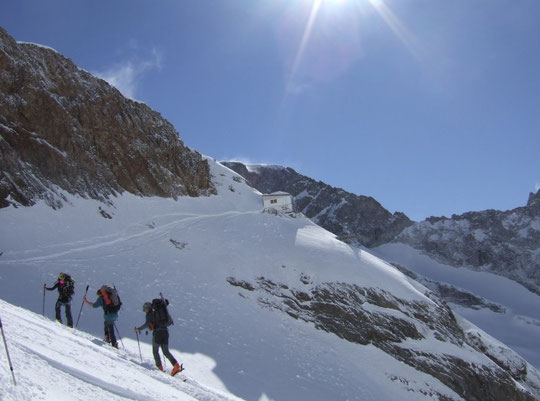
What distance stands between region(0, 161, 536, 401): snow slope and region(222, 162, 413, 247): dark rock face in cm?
12551

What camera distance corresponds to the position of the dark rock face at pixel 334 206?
573 feet

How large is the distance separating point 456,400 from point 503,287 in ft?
444

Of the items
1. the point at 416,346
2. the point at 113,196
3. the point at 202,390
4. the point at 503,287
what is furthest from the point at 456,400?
Answer: the point at 503,287

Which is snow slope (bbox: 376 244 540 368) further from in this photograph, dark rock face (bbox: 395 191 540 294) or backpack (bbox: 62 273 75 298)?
backpack (bbox: 62 273 75 298)

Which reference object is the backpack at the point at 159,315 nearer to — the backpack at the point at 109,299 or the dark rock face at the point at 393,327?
the backpack at the point at 109,299

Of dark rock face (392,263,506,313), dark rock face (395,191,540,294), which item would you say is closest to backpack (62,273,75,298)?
dark rock face (392,263,506,313)

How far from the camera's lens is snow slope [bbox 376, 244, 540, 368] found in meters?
115

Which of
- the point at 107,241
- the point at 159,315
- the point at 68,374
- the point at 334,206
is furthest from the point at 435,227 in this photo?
the point at 68,374

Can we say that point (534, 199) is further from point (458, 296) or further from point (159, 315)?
point (159, 315)

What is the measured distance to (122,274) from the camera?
28688 millimetres

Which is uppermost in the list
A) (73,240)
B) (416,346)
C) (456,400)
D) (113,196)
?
(113,196)

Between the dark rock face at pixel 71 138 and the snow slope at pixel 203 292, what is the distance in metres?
1.97

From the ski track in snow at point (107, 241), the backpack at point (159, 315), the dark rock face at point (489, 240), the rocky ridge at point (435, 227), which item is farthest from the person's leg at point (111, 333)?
the dark rock face at point (489, 240)

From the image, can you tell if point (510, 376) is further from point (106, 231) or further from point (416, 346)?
point (106, 231)
